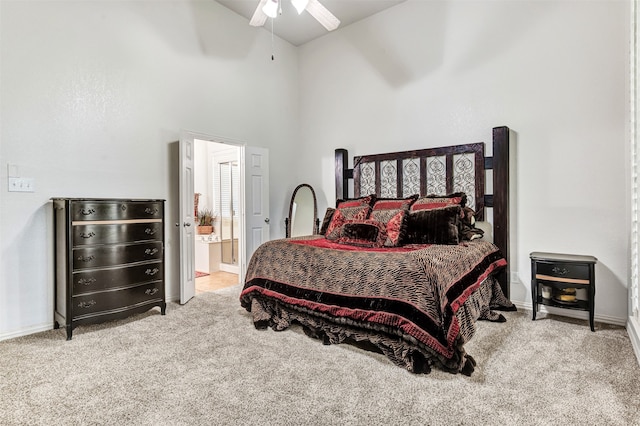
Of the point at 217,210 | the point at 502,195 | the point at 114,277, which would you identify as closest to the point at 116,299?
the point at 114,277

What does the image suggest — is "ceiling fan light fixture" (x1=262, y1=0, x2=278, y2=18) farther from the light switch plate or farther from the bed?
the light switch plate

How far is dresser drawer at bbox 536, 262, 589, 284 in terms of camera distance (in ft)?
9.30

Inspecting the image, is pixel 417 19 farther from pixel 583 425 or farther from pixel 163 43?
pixel 583 425

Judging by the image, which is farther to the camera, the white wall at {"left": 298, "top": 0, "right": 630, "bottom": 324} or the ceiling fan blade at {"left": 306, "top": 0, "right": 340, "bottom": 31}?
the white wall at {"left": 298, "top": 0, "right": 630, "bottom": 324}

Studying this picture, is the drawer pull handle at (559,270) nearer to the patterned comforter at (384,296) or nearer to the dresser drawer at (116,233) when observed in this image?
the patterned comforter at (384,296)

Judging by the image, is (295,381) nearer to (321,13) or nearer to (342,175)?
(321,13)

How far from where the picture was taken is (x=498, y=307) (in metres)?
3.40

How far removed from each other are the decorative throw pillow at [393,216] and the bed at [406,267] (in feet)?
0.04

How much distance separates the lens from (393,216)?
11.0 feet

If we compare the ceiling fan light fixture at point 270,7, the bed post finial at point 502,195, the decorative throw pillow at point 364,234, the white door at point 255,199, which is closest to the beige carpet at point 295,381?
the bed post finial at point 502,195

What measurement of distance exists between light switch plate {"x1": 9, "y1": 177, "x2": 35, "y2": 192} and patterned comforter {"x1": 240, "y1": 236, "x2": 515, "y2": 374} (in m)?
2.01

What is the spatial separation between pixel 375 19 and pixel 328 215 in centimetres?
276

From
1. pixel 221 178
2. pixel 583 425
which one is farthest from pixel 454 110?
pixel 221 178

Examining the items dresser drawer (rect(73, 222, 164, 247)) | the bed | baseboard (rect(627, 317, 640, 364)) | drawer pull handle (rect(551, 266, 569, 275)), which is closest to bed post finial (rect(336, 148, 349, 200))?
the bed
